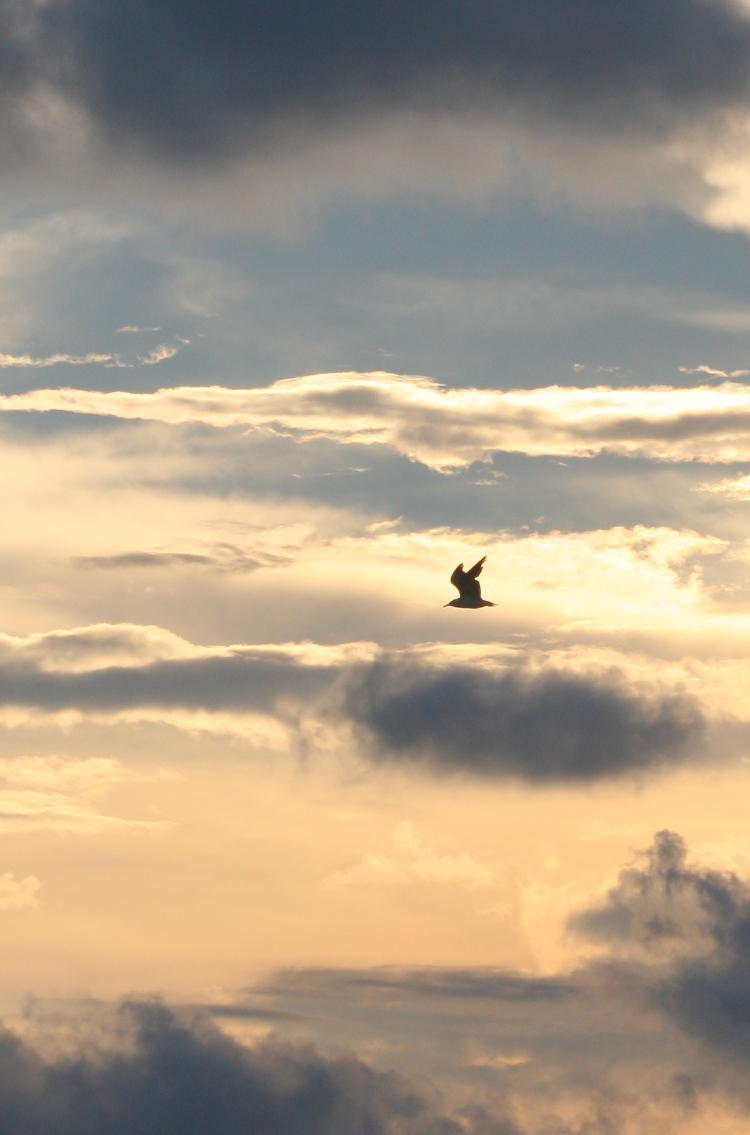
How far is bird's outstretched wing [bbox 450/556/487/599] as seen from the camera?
4065 inches

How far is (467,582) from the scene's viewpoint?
10388 cm

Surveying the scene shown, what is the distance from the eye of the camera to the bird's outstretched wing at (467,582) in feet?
→ 339

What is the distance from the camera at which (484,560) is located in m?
101
